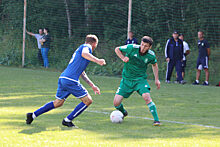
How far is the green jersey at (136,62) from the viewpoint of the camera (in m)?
7.29

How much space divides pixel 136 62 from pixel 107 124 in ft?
4.06

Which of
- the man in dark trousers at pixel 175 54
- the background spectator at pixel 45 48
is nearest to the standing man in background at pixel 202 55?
the man in dark trousers at pixel 175 54

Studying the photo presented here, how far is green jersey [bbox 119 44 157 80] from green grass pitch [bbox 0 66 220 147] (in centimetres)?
81

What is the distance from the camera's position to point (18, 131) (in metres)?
6.01

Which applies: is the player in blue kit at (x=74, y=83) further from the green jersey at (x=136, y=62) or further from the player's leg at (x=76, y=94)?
the green jersey at (x=136, y=62)

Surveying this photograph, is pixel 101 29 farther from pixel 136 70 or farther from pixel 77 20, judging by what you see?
pixel 136 70

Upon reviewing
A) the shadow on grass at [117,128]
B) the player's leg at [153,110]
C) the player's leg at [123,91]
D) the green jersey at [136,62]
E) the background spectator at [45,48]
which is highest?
the green jersey at [136,62]

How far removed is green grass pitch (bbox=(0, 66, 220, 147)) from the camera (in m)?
5.55

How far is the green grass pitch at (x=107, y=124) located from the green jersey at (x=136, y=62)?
81cm

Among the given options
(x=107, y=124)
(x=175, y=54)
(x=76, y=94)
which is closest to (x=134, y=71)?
(x=107, y=124)

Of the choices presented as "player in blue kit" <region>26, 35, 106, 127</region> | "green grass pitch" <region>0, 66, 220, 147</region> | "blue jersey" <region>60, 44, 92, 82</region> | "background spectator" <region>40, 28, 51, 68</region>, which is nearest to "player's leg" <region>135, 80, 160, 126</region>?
"green grass pitch" <region>0, 66, 220, 147</region>

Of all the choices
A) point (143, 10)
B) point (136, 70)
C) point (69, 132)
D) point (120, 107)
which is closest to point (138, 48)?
point (136, 70)

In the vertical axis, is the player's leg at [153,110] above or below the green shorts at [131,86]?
below

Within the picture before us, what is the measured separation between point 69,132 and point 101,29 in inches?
638
